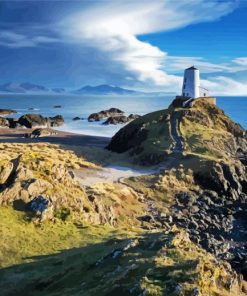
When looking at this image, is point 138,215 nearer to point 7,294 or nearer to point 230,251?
point 230,251

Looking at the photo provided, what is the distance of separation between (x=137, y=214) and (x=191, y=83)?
4991 cm

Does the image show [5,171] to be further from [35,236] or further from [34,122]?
[34,122]

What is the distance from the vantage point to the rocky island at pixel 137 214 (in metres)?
22.5

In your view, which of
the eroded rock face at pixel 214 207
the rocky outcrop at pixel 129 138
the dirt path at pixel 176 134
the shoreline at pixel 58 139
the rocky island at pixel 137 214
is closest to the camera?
the rocky island at pixel 137 214

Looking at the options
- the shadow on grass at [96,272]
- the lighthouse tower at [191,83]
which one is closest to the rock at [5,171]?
the shadow on grass at [96,272]

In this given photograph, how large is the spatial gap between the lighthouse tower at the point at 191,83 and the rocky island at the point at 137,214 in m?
7.63

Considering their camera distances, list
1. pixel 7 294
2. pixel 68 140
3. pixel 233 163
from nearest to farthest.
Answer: pixel 7 294
pixel 233 163
pixel 68 140

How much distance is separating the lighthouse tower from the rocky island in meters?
7.63

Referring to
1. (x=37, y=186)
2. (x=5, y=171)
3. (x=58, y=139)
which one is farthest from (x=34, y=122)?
(x=37, y=186)

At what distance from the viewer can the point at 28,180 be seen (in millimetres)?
36812

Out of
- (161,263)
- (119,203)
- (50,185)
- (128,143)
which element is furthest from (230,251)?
(128,143)

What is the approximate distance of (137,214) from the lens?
164ft

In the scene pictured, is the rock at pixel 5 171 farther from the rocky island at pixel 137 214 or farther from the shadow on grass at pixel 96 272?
the shadow on grass at pixel 96 272

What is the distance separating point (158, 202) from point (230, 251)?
45.5 ft
